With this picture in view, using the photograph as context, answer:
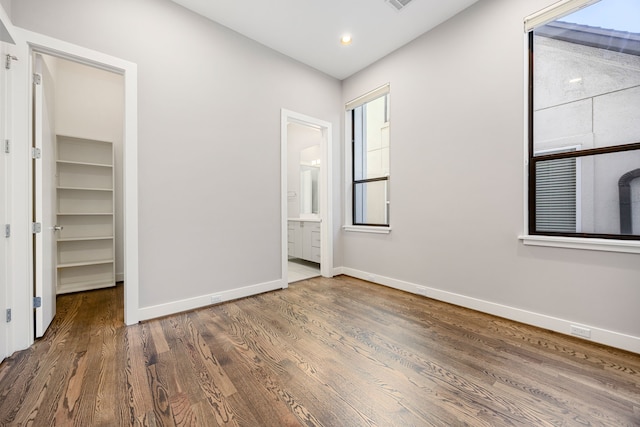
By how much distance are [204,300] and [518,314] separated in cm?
315

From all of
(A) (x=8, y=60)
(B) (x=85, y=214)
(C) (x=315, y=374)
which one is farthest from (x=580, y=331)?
(B) (x=85, y=214)

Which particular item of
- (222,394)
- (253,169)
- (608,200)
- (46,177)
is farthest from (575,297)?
(46,177)

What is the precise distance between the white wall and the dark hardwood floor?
2228 millimetres

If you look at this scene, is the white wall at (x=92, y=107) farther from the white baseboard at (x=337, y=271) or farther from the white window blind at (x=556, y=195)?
the white window blind at (x=556, y=195)

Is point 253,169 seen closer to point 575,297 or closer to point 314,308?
point 314,308

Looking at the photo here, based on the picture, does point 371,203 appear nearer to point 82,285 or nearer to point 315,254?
point 315,254

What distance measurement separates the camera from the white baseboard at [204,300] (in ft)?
8.09

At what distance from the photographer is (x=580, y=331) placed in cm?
206

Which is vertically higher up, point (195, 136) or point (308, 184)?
point (195, 136)

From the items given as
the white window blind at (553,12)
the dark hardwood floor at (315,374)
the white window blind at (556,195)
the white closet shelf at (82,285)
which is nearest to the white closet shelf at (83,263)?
the white closet shelf at (82,285)

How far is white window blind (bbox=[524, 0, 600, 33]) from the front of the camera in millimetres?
2053

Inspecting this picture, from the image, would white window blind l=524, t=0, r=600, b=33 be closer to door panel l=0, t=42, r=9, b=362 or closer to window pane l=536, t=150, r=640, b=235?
window pane l=536, t=150, r=640, b=235

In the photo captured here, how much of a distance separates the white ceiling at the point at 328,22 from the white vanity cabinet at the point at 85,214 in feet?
8.14

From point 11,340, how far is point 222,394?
67.7 inches
